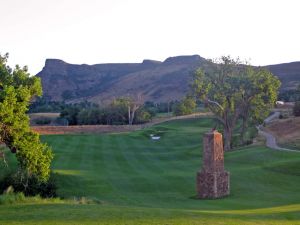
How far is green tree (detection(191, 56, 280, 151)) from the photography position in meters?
58.8

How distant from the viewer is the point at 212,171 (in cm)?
2770

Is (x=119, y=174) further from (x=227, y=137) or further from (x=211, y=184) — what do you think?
(x=227, y=137)

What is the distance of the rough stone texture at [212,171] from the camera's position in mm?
27516

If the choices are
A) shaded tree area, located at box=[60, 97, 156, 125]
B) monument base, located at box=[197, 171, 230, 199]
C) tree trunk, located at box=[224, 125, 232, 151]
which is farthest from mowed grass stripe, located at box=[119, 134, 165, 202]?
shaded tree area, located at box=[60, 97, 156, 125]

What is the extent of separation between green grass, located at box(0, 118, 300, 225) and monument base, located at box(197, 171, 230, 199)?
0.75 m

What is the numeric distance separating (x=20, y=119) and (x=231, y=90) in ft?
126

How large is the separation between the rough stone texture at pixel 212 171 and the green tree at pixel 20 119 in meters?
7.99

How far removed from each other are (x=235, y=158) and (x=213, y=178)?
21833 mm

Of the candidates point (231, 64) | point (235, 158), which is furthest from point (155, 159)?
point (231, 64)

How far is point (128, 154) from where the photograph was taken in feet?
184

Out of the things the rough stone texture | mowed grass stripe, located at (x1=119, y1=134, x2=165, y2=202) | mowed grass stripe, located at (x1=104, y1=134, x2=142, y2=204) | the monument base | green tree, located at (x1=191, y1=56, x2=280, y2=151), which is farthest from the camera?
green tree, located at (x1=191, y1=56, x2=280, y2=151)

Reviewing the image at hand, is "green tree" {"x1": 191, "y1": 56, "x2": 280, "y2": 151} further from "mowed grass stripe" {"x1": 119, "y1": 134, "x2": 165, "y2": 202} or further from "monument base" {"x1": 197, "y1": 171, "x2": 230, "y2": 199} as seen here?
"monument base" {"x1": 197, "y1": 171, "x2": 230, "y2": 199}

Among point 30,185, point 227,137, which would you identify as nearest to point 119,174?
point 30,185

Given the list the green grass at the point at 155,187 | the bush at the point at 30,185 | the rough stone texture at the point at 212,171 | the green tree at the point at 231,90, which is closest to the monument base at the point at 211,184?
the rough stone texture at the point at 212,171
